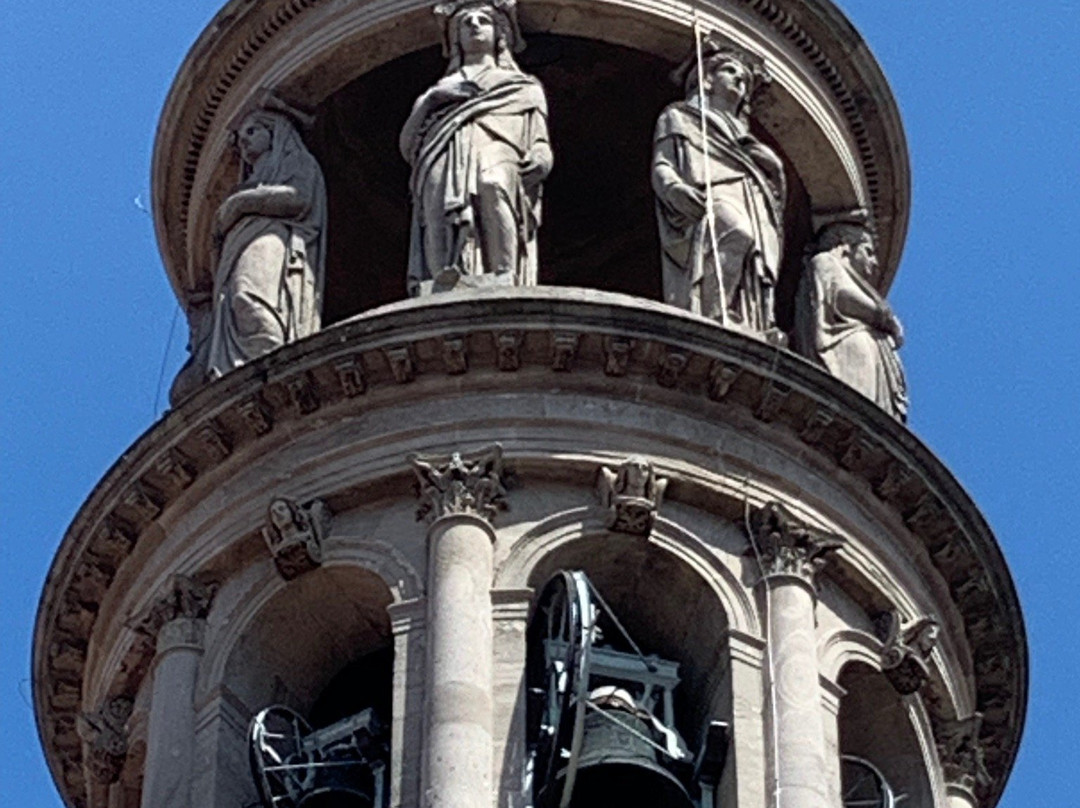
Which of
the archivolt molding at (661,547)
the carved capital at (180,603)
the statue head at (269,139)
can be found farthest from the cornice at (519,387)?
the statue head at (269,139)

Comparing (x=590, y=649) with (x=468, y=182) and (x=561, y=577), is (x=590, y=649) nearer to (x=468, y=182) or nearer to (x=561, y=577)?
(x=561, y=577)

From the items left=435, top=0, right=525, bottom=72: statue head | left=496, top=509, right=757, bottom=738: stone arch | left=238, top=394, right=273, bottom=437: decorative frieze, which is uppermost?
left=435, top=0, right=525, bottom=72: statue head

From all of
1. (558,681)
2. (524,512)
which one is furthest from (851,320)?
(558,681)

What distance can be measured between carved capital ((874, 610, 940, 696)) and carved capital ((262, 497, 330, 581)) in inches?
154

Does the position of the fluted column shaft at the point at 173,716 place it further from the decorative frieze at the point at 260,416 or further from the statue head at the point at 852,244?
the statue head at the point at 852,244

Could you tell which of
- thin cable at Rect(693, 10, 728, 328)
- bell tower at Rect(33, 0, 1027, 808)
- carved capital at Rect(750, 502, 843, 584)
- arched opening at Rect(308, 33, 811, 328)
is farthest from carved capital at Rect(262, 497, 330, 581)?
arched opening at Rect(308, 33, 811, 328)

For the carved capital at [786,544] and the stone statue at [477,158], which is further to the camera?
the stone statue at [477,158]

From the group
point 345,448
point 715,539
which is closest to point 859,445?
point 715,539

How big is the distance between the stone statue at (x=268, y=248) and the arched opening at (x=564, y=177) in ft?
2.83

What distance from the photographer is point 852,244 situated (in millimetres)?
36875

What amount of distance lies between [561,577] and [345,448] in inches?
83.4

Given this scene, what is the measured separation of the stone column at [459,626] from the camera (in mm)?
29734

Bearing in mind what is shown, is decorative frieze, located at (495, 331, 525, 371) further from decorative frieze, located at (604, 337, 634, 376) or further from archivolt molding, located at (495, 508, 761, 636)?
archivolt molding, located at (495, 508, 761, 636)

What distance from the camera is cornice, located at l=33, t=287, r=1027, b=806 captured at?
1293 inches
